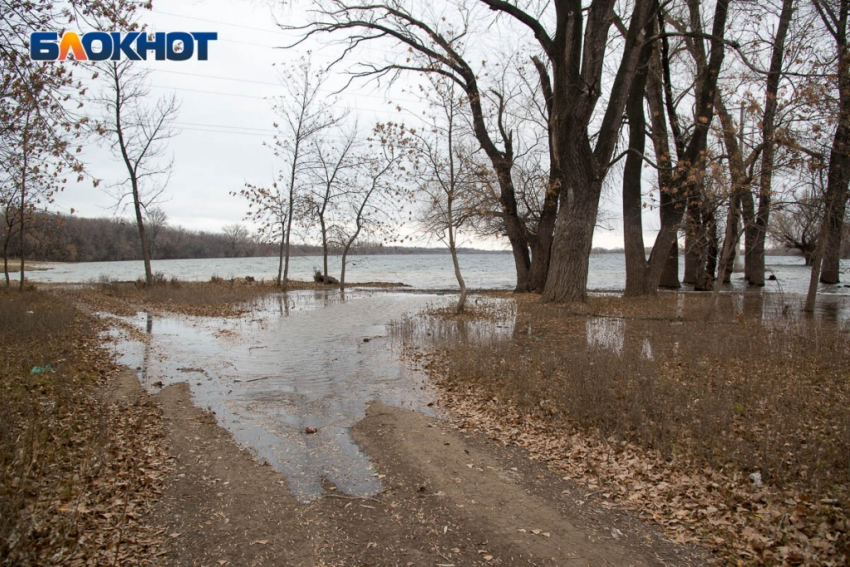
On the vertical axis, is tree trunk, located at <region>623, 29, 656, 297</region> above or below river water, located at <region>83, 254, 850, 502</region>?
above

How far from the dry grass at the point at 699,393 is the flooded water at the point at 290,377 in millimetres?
1317

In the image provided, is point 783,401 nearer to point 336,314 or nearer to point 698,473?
point 698,473

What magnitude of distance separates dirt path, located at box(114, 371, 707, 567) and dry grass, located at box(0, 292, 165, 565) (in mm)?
322

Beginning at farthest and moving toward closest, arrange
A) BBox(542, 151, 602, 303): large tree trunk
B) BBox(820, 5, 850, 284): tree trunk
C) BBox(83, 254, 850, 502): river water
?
BBox(542, 151, 602, 303): large tree trunk < BBox(820, 5, 850, 284): tree trunk < BBox(83, 254, 850, 502): river water

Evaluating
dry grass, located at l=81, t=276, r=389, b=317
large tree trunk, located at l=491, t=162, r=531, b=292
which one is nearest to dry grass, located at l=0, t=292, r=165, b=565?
dry grass, located at l=81, t=276, r=389, b=317

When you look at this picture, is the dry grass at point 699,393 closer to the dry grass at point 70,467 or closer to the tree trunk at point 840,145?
the tree trunk at point 840,145

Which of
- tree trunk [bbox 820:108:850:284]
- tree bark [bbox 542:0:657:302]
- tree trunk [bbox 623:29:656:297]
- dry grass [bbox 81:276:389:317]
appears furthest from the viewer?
tree trunk [bbox 623:29:656:297]

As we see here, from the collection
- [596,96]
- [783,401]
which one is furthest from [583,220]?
[783,401]

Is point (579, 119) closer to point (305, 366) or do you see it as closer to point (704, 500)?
point (305, 366)

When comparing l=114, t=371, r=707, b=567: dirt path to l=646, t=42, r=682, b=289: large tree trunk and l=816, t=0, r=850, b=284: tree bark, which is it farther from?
l=646, t=42, r=682, b=289: large tree trunk

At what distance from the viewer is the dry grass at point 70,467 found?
3.80 meters

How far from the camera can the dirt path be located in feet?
13.2

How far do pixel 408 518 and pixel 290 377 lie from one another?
531cm

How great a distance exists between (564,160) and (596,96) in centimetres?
194
